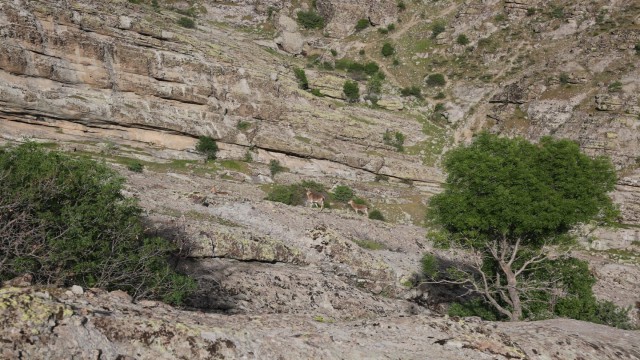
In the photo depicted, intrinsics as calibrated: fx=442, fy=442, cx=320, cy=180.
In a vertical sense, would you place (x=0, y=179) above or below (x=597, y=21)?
below

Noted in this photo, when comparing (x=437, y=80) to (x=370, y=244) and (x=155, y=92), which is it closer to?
(x=155, y=92)

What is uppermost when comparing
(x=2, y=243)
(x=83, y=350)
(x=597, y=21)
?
(x=597, y=21)

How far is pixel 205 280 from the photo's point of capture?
16.8 meters

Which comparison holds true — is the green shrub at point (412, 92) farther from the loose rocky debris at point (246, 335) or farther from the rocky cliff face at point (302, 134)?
the loose rocky debris at point (246, 335)

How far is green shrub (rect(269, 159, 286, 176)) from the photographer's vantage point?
5269cm

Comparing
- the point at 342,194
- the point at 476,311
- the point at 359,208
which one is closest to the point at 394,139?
the point at 342,194

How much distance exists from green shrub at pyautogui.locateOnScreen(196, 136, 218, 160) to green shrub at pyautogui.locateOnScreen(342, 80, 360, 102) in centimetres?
2630

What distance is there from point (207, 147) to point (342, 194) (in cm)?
1729

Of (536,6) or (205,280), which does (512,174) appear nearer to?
(205,280)

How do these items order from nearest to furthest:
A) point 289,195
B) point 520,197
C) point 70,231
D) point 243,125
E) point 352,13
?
point 70,231
point 520,197
point 289,195
point 243,125
point 352,13

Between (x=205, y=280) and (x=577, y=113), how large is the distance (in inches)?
2494

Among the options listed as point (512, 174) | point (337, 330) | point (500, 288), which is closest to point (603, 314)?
point (500, 288)

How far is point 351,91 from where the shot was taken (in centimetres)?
7100

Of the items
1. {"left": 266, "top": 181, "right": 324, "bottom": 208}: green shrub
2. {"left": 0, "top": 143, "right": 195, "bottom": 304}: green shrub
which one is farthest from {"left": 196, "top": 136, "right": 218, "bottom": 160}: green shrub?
{"left": 0, "top": 143, "right": 195, "bottom": 304}: green shrub
